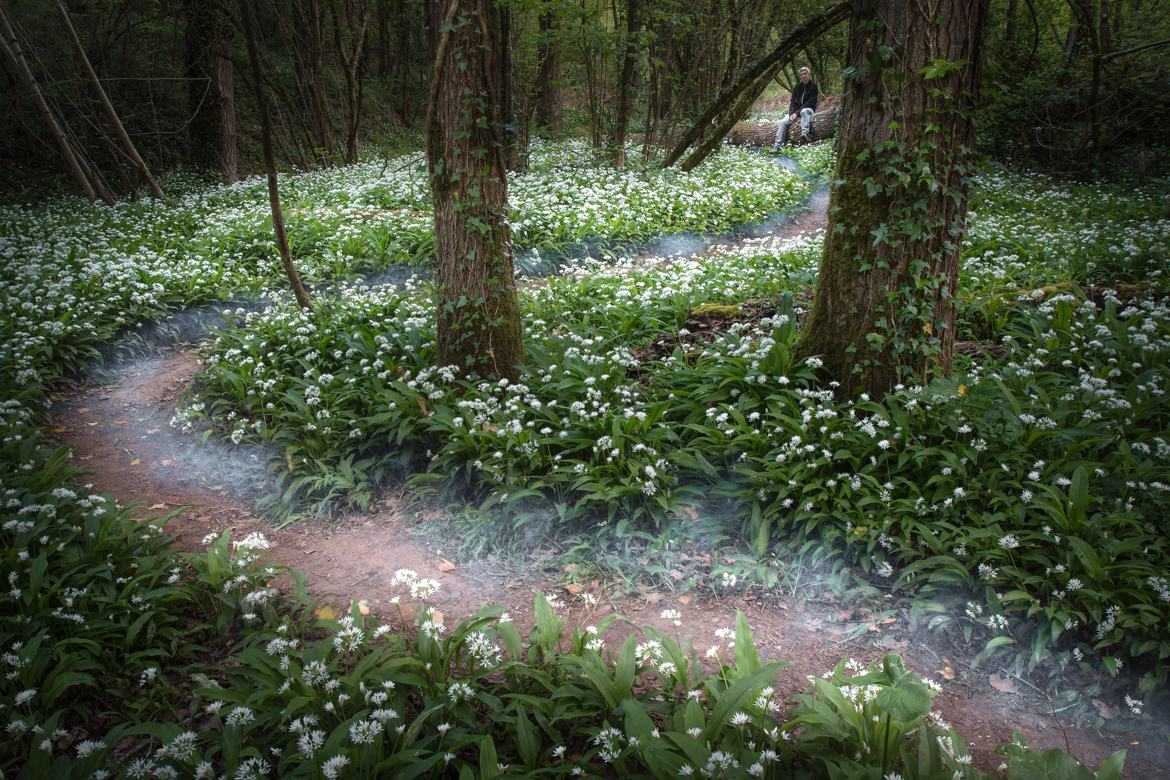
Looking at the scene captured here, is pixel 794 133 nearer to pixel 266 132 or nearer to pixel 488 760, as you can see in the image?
pixel 266 132

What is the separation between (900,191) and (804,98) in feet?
50.5

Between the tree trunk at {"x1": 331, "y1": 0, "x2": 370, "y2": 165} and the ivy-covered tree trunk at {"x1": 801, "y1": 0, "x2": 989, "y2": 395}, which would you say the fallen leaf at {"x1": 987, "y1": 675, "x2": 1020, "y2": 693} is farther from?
the tree trunk at {"x1": 331, "y1": 0, "x2": 370, "y2": 165}

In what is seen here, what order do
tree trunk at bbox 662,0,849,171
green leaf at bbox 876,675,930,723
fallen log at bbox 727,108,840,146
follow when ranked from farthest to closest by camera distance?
fallen log at bbox 727,108,840,146, tree trunk at bbox 662,0,849,171, green leaf at bbox 876,675,930,723

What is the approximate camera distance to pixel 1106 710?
2.76 metres

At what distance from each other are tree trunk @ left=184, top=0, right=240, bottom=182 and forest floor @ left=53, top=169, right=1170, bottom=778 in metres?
9.94

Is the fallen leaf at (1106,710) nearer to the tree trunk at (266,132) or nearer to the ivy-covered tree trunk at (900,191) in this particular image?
the ivy-covered tree trunk at (900,191)

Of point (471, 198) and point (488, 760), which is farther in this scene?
point (471, 198)

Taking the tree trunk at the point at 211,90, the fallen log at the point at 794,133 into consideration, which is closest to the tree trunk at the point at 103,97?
the tree trunk at the point at 211,90

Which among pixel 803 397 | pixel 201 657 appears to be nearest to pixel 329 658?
pixel 201 657

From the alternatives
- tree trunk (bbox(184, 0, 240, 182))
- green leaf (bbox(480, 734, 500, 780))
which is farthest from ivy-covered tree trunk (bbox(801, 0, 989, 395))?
tree trunk (bbox(184, 0, 240, 182))

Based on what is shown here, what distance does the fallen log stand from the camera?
17.6 meters

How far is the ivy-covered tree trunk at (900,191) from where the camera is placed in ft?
12.1

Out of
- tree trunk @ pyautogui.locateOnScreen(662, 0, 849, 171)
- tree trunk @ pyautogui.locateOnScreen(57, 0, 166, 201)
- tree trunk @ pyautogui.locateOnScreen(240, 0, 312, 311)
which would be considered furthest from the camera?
tree trunk @ pyautogui.locateOnScreen(57, 0, 166, 201)

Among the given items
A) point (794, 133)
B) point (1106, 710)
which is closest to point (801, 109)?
point (794, 133)
